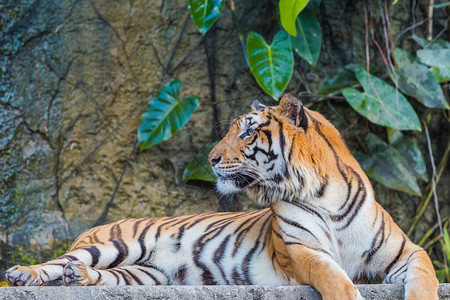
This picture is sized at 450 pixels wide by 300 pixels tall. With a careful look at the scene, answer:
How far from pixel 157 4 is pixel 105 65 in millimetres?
748

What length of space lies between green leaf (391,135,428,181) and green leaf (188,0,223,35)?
2.01 meters

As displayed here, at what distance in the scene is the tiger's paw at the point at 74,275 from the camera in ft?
8.11

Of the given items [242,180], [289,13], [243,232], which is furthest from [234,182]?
[289,13]

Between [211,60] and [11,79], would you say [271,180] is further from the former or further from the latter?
[11,79]

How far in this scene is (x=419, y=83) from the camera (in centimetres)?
484

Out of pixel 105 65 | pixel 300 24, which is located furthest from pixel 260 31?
pixel 105 65

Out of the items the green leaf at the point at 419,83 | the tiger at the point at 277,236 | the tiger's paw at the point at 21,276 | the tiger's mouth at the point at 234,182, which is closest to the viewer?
the tiger's paw at the point at 21,276

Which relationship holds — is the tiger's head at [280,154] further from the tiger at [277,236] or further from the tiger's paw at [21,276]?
the tiger's paw at [21,276]

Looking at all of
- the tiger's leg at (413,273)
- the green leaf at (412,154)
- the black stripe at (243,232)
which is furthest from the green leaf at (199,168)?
the tiger's leg at (413,273)

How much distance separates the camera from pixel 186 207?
4.89m

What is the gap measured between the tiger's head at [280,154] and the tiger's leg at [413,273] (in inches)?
19.8

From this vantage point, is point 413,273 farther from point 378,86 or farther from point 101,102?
point 101,102

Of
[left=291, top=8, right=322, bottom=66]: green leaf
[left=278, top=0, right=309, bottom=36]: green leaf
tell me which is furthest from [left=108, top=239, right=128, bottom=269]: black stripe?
[left=291, top=8, right=322, bottom=66]: green leaf

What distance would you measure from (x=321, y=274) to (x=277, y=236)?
518 millimetres
